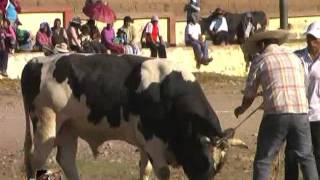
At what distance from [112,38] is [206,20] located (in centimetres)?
760

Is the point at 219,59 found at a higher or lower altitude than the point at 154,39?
lower

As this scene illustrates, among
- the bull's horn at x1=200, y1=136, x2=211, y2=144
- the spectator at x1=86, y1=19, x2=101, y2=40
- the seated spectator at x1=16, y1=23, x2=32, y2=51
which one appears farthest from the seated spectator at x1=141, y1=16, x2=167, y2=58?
the bull's horn at x1=200, y1=136, x2=211, y2=144

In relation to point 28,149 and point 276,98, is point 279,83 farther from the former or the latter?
point 28,149

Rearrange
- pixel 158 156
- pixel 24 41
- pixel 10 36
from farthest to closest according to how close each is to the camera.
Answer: pixel 24 41 < pixel 10 36 < pixel 158 156

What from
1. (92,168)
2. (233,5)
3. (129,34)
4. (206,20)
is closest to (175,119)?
(92,168)

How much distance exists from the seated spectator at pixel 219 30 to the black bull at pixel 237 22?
25 centimetres

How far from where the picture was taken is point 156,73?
10.9 m

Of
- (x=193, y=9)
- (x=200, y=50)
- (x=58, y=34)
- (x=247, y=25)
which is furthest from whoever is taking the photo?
(x=193, y=9)

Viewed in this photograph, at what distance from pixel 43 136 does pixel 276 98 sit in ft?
9.00

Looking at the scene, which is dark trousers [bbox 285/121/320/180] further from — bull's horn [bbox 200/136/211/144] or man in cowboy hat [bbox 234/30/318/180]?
bull's horn [bbox 200/136/211/144]

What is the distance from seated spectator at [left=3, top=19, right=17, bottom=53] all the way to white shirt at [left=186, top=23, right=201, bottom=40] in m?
5.47

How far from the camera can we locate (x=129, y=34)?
26781 mm

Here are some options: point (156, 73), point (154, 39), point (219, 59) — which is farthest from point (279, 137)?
point (219, 59)

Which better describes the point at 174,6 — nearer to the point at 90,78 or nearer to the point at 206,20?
the point at 206,20
